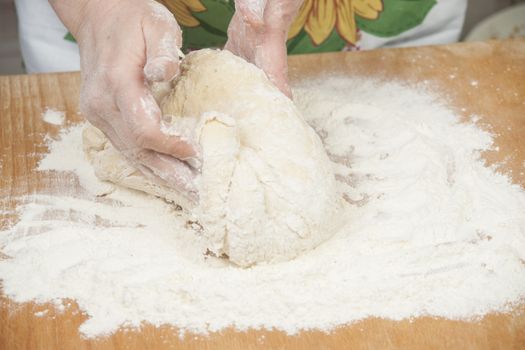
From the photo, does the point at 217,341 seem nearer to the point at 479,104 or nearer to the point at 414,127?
the point at 414,127

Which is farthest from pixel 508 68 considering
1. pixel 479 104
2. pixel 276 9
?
pixel 276 9

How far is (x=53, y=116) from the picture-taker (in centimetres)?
157

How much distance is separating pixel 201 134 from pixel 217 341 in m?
0.34

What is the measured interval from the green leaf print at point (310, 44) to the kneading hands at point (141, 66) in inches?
17.8

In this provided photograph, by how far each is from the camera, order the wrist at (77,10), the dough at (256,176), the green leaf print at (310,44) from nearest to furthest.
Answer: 1. the dough at (256,176)
2. the wrist at (77,10)
3. the green leaf print at (310,44)

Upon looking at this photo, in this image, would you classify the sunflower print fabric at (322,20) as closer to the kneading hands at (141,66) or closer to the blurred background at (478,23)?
the kneading hands at (141,66)

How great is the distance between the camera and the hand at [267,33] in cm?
129

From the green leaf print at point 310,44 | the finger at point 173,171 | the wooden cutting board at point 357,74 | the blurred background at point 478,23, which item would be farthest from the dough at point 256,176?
the blurred background at point 478,23

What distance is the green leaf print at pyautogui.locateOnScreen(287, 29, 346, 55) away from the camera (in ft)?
5.83

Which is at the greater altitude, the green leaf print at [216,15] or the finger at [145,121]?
the finger at [145,121]

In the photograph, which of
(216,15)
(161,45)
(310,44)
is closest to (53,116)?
(216,15)

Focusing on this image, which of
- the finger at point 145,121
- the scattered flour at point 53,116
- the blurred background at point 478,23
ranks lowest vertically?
the blurred background at point 478,23

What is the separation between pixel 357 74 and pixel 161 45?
27.5 inches

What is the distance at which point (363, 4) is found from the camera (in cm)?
175
